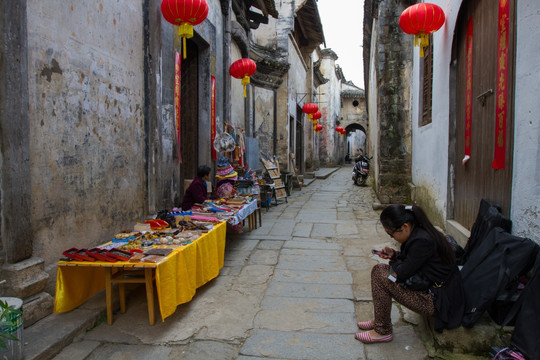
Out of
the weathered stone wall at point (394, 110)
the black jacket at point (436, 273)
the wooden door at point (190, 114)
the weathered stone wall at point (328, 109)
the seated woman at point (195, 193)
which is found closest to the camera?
the black jacket at point (436, 273)

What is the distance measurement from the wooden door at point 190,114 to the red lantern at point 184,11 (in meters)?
2.56

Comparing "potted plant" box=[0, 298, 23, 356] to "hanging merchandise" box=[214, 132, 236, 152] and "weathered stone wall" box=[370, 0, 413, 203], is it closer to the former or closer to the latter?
"hanging merchandise" box=[214, 132, 236, 152]

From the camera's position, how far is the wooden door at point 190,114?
7.89 m

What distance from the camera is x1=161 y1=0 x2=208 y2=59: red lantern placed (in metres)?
5.12

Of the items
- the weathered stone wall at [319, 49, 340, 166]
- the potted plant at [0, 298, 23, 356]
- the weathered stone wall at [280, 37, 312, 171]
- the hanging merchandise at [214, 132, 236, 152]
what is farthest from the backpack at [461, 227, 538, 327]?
the weathered stone wall at [319, 49, 340, 166]

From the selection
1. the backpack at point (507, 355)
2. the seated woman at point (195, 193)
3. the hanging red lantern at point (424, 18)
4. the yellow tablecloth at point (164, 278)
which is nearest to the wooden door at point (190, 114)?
the seated woman at point (195, 193)

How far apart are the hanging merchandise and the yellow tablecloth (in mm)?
4031

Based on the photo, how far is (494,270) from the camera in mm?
2816

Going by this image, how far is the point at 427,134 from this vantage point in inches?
280

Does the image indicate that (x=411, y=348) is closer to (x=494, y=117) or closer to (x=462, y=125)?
(x=494, y=117)

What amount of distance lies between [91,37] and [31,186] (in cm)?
176

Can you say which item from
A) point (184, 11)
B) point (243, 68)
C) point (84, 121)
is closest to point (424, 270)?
point (84, 121)

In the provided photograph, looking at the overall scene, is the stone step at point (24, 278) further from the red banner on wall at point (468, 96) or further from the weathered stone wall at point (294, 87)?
the weathered stone wall at point (294, 87)

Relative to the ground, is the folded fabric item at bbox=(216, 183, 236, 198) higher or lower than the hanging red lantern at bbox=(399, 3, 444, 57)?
lower
